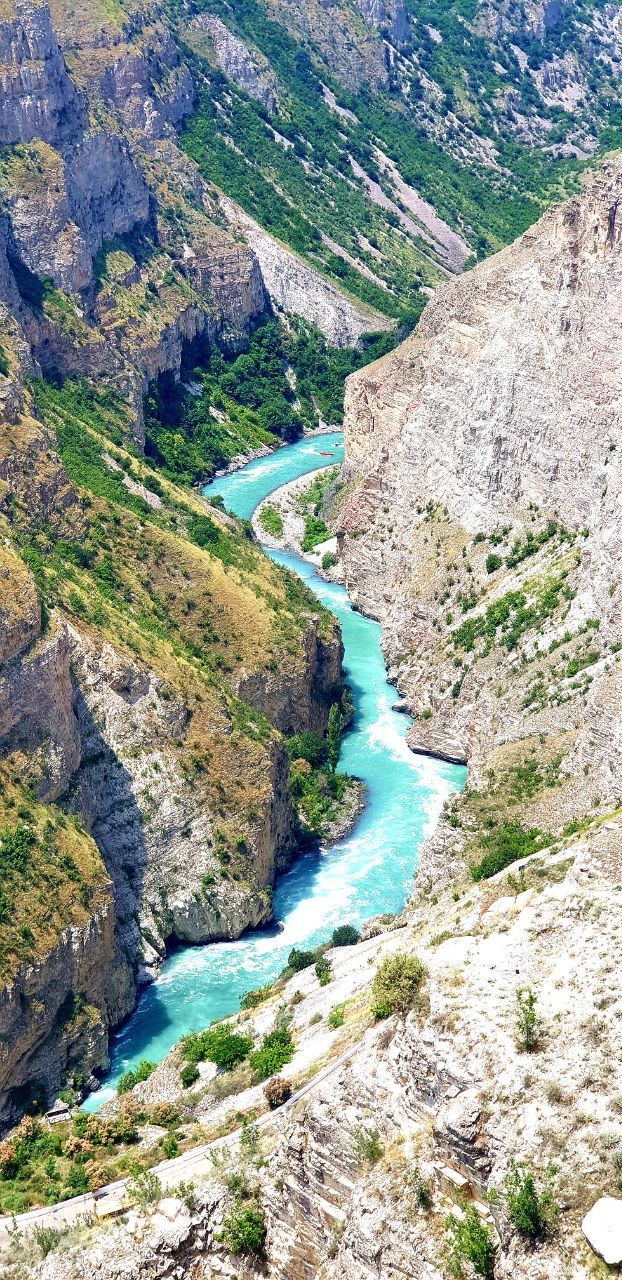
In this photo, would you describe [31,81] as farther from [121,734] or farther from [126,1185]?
[126,1185]

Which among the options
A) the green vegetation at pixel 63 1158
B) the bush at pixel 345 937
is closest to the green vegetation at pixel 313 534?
the bush at pixel 345 937

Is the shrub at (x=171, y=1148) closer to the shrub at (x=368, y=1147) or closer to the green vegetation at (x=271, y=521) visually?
the shrub at (x=368, y=1147)

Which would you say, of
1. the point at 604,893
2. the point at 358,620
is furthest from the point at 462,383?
the point at 604,893

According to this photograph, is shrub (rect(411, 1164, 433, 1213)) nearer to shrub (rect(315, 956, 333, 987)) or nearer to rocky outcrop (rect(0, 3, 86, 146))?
shrub (rect(315, 956, 333, 987))

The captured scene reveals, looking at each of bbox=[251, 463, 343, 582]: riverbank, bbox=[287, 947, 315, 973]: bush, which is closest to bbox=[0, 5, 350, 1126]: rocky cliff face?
bbox=[287, 947, 315, 973]: bush

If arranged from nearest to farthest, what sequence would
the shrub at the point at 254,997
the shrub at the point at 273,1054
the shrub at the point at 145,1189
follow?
the shrub at the point at 145,1189, the shrub at the point at 273,1054, the shrub at the point at 254,997

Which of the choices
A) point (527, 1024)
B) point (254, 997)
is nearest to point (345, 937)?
point (254, 997)
